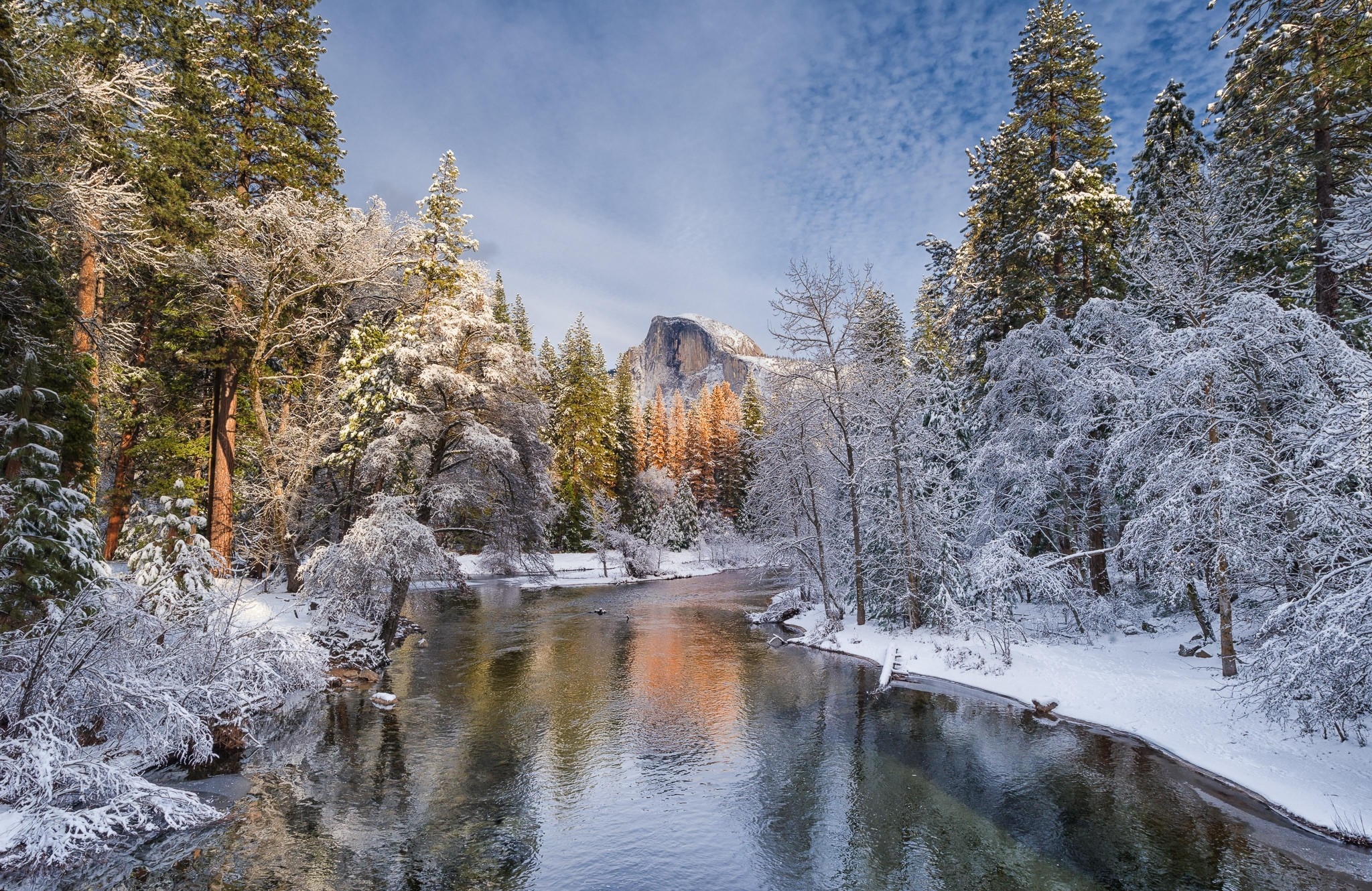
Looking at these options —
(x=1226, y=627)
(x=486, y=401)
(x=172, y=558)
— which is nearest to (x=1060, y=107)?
(x=1226, y=627)

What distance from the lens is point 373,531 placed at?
692 inches

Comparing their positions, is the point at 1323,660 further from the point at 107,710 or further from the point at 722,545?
the point at 722,545

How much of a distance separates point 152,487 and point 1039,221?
3318cm

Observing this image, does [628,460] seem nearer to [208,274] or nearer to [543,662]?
[543,662]

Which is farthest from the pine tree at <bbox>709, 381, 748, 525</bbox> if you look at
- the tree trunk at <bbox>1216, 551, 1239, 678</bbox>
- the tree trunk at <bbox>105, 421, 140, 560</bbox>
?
the tree trunk at <bbox>1216, 551, 1239, 678</bbox>

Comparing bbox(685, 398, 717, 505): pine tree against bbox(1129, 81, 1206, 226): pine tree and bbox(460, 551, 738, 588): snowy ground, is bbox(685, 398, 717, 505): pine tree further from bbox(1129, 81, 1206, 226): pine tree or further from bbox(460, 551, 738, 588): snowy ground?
bbox(1129, 81, 1206, 226): pine tree

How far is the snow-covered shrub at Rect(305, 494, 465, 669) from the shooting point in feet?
57.4

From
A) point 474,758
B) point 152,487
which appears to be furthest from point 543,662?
point 152,487

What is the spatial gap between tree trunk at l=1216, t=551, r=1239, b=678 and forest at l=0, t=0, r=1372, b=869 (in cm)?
13

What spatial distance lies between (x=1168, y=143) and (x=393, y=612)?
28940mm

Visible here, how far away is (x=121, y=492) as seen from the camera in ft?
78.2

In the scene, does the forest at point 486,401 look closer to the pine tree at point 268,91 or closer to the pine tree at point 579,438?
the pine tree at point 268,91

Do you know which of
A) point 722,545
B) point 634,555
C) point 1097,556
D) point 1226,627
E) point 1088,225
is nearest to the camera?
point 1226,627

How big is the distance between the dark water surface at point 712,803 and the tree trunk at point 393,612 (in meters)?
3.17
